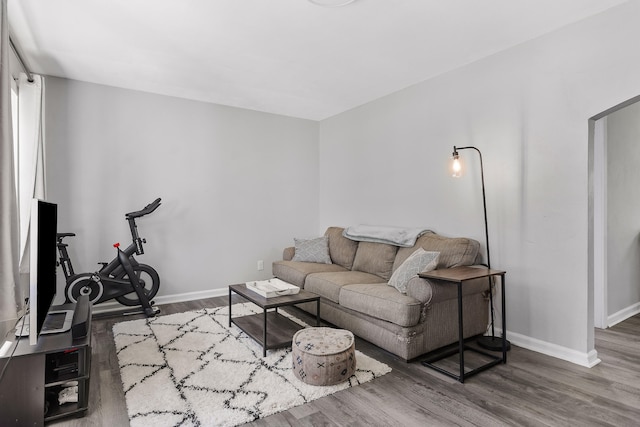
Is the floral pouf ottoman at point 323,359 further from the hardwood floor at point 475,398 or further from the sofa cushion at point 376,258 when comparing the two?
the sofa cushion at point 376,258

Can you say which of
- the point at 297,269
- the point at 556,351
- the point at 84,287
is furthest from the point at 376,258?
the point at 84,287

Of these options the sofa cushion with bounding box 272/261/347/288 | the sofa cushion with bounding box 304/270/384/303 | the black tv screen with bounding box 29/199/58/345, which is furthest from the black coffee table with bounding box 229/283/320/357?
the black tv screen with bounding box 29/199/58/345

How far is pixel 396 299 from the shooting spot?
2.76 meters

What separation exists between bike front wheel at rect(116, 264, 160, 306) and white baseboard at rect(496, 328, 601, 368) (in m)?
3.63

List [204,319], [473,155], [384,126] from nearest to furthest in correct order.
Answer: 1. [473,155]
2. [204,319]
3. [384,126]

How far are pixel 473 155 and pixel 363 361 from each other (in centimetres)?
213

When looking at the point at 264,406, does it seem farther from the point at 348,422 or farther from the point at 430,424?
the point at 430,424

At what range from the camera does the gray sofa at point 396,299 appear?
272 centimetres

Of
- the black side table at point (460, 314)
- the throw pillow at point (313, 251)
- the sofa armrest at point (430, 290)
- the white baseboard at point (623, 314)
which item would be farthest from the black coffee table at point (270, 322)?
the white baseboard at point (623, 314)

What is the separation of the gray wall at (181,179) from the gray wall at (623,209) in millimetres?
3620

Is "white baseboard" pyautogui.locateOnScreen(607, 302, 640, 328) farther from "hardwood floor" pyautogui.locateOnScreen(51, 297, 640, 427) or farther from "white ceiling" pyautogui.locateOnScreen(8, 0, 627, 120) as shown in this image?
"white ceiling" pyautogui.locateOnScreen(8, 0, 627, 120)

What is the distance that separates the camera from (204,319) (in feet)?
12.3

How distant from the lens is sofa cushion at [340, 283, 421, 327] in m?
2.67

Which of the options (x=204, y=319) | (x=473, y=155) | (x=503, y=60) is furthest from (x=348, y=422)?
(x=503, y=60)
